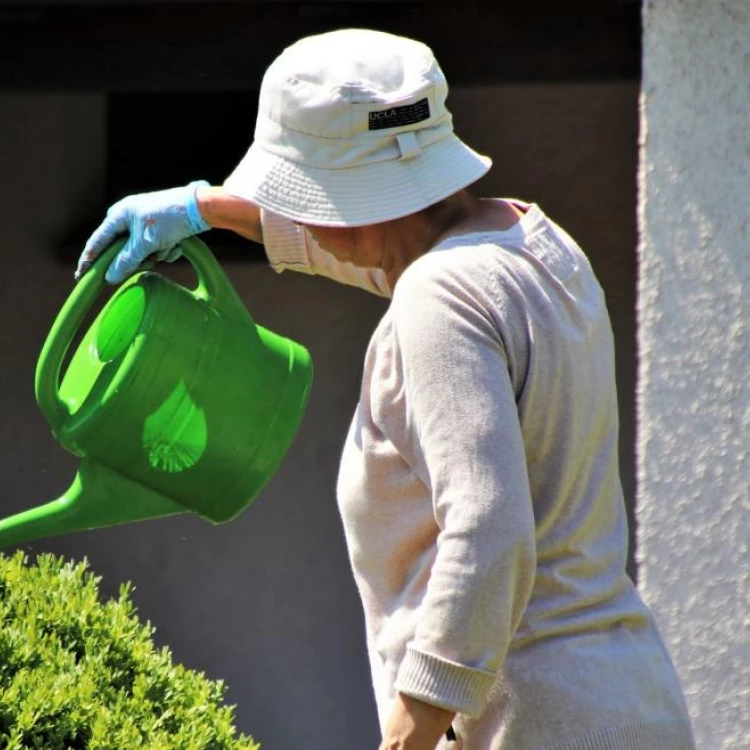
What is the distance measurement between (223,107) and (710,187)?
83.0 inches

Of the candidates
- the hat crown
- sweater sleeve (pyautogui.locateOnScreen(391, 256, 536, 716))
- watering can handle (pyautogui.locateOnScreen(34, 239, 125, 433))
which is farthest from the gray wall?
sweater sleeve (pyautogui.locateOnScreen(391, 256, 536, 716))

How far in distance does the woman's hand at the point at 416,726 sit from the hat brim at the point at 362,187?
529 millimetres

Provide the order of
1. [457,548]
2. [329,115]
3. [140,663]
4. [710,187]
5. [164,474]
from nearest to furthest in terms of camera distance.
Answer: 1. [457,548]
2. [329,115]
3. [164,474]
4. [140,663]
5. [710,187]

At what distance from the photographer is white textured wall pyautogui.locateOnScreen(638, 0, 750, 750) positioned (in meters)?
3.29

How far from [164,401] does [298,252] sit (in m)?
0.32

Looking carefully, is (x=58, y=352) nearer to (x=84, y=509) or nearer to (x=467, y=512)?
(x=84, y=509)

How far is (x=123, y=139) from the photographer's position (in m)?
5.02

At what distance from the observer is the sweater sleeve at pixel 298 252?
2.30 metres

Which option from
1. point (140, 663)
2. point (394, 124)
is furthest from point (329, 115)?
point (140, 663)

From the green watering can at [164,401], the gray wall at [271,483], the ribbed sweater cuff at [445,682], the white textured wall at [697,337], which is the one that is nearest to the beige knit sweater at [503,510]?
the ribbed sweater cuff at [445,682]

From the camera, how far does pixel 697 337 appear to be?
331 centimetres

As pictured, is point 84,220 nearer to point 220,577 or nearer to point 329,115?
point 220,577

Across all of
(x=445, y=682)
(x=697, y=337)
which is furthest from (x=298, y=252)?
(x=697, y=337)

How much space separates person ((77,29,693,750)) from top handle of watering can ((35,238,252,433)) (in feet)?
1.21
